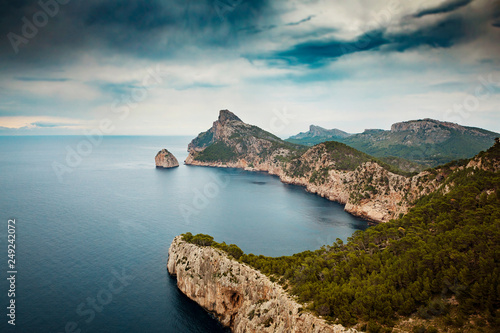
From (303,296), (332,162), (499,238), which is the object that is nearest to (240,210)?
(332,162)

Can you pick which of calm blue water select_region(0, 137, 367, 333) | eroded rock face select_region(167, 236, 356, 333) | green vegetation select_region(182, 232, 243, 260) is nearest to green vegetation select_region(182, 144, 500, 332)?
eroded rock face select_region(167, 236, 356, 333)

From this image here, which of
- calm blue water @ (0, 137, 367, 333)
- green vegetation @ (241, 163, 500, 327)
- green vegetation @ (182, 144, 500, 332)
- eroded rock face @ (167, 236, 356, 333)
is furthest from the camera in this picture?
calm blue water @ (0, 137, 367, 333)

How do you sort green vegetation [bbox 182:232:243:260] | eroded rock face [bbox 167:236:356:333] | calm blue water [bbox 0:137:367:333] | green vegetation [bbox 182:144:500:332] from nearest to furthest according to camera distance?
green vegetation [bbox 182:144:500:332] → eroded rock face [bbox 167:236:356:333] → calm blue water [bbox 0:137:367:333] → green vegetation [bbox 182:232:243:260]

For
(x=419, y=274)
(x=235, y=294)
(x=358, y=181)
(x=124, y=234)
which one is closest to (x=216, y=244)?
(x=235, y=294)

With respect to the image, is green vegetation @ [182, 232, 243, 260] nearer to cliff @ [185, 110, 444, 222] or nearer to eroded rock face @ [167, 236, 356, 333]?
eroded rock face @ [167, 236, 356, 333]

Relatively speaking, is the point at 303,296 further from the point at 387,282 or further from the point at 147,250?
the point at 147,250

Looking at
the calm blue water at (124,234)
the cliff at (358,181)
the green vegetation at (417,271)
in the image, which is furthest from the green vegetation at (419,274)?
the cliff at (358,181)
